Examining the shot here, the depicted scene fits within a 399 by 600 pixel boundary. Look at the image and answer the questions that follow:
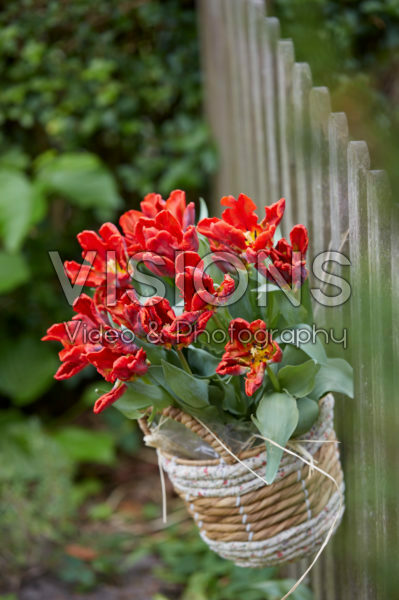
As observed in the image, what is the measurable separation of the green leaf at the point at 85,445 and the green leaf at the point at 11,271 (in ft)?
1.92

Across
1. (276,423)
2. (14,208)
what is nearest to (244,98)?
(14,208)

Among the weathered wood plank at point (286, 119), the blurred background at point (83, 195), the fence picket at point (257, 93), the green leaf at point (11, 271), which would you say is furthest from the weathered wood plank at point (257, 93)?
the green leaf at point (11, 271)

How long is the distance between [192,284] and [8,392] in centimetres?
216

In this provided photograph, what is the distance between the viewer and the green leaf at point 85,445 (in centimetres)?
245

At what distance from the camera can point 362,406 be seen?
95 cm

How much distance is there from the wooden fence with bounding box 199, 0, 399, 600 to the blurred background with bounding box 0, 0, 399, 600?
1.99 ft

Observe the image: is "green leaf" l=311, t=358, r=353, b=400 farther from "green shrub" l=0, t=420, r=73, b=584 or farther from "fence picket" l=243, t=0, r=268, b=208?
"green shrub" l=0, t=420, r=73, b=584

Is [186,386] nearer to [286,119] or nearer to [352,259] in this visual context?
[352,259]

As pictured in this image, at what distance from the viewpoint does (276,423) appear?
0.79 metres

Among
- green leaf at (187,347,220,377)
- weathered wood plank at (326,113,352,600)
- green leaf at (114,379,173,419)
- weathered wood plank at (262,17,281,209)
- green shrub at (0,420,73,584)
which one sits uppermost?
weathered wood plank at (262,17,281,209)

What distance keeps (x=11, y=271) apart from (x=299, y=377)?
1.96 meters

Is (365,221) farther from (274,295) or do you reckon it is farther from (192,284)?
(192,284)

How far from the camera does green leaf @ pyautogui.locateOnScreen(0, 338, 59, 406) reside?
9.07 ft

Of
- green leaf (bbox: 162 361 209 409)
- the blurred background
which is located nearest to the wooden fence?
green leaf (bbox: 162 361 209 409)
